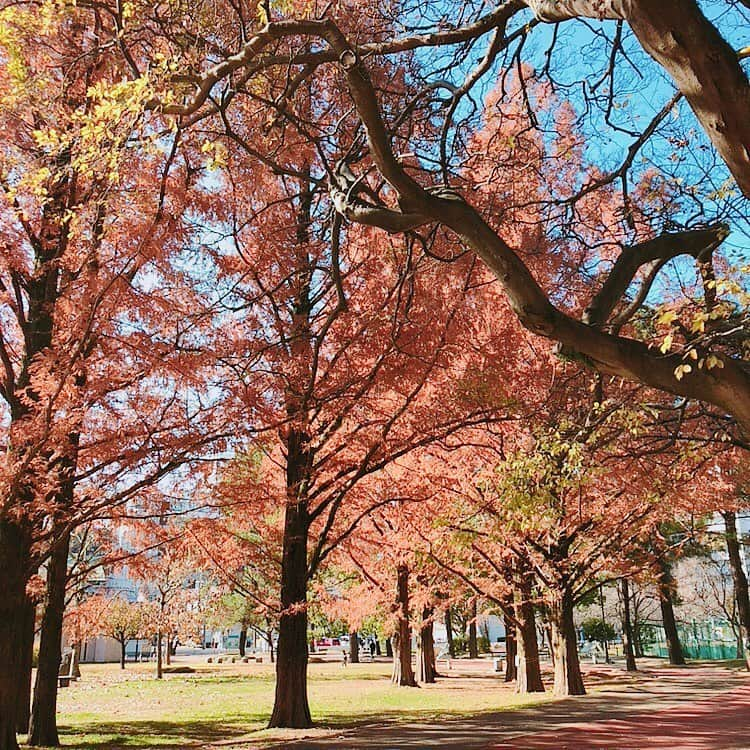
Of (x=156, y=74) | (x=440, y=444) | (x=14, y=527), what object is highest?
(x=156, y=74)

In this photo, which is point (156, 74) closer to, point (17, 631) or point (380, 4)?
point (380, 4)

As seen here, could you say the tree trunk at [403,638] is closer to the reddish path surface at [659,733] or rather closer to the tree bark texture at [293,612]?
the reddish path surface at [659,733]

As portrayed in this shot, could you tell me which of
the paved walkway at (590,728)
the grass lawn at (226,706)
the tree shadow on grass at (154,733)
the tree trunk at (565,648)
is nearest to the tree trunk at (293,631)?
the grass lawn at (226,706)

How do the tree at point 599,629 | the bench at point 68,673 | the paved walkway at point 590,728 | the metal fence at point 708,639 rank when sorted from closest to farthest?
the paved walkway at point 590,728 < the bench at point 68,673 < the metal fence at point 708,639 < the tree at point 599,629

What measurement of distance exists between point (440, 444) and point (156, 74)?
827 cm

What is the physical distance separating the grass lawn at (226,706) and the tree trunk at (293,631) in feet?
1.84

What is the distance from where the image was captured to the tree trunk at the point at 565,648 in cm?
1748

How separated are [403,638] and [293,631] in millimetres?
11110

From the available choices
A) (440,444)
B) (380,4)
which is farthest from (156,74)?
(440,444)

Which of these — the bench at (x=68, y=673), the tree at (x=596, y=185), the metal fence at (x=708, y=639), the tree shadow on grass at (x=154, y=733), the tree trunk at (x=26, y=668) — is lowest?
the metal fence at (x=708, y=639)

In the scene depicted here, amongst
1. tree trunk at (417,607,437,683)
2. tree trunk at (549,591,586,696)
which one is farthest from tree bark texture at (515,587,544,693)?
tree trunk at (417,607,437,683)

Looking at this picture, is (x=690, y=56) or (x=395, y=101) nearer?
(x=690, y=56)

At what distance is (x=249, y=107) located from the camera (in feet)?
26.3

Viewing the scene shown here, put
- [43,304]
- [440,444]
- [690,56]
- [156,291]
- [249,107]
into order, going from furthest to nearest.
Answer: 1. [440,444]
2. [43,304]
3. [156,291]
4. [249,107]
5. [690,56]
